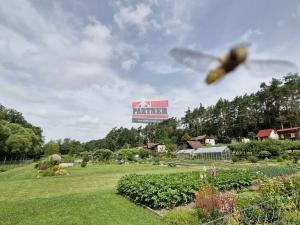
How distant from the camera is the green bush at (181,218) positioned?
9.26 metres

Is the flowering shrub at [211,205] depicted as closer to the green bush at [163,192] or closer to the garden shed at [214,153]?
the green bush at [163,192]

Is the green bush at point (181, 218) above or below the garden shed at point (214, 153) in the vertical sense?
below

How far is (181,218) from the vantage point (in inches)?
377

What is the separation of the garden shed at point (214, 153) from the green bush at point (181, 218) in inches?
1865

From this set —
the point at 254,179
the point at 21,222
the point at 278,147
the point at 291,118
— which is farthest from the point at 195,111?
the point at 21,222

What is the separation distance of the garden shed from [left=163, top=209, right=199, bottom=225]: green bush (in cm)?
4738

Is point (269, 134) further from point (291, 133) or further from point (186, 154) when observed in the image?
point (186, 154)

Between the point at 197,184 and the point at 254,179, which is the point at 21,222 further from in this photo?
the point at 254,179

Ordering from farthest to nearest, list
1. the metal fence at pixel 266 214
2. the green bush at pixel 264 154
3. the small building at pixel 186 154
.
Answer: the small building at pixel 186 154, the green bush at pixel 264 154, the metal fence at pixel 266 214

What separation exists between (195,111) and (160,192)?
9715cm

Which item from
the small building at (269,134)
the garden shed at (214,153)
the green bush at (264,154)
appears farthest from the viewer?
the small building at (269,134)

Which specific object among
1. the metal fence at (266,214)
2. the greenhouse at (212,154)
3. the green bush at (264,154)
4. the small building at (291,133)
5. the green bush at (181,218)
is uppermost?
the small building at (291,133)

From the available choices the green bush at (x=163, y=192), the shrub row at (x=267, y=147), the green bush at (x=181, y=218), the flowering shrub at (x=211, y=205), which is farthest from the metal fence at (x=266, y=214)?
the shrub row at (x=267, y=147)

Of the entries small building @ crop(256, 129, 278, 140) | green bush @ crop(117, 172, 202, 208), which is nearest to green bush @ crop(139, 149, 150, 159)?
small building @ crop(256, 129, 278, 140)
